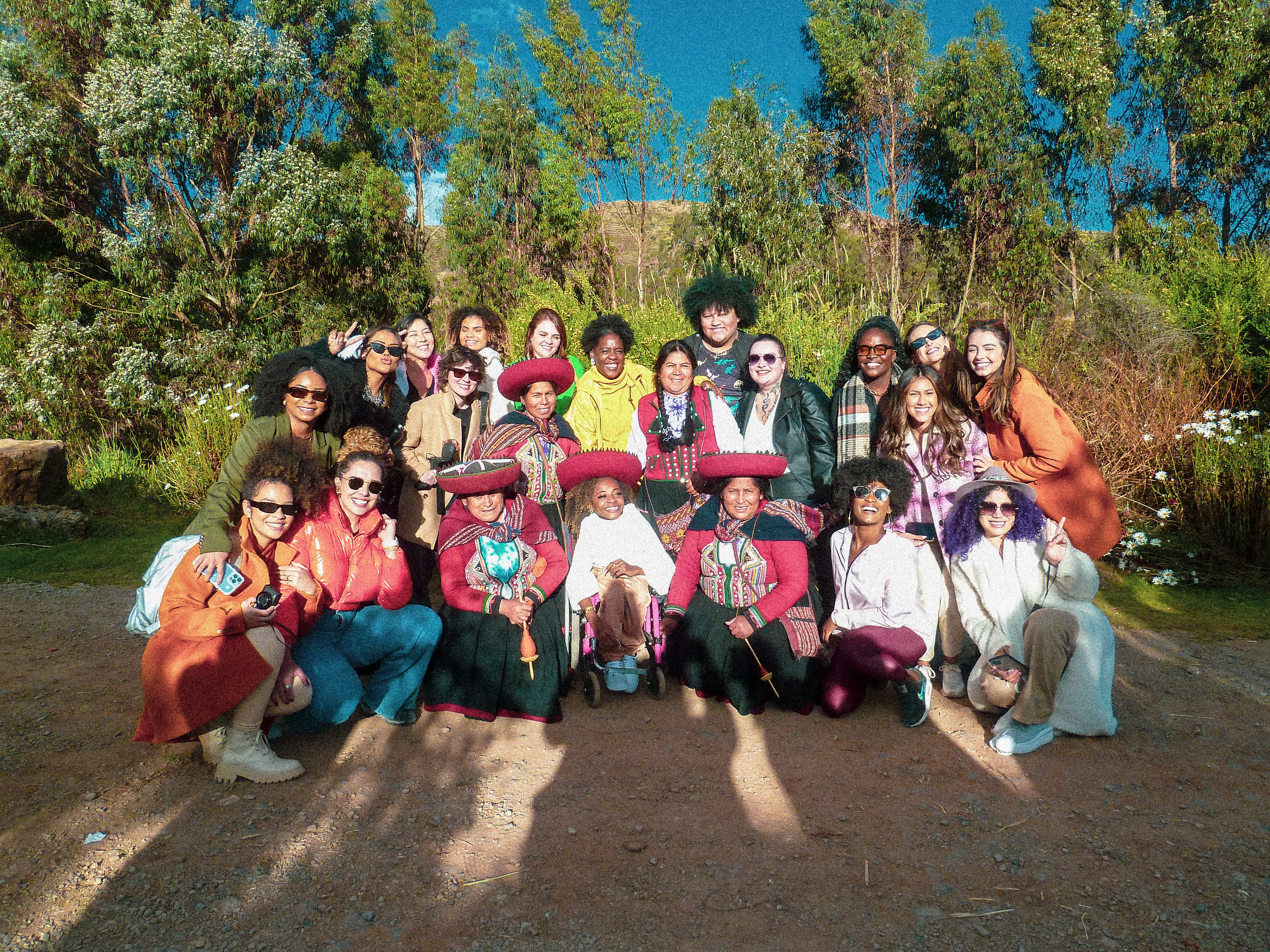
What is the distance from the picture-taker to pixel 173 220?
13805 mm

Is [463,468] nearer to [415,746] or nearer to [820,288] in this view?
[415,746]

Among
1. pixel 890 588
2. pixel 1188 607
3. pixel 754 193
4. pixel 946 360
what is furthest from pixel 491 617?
pixel 754 193

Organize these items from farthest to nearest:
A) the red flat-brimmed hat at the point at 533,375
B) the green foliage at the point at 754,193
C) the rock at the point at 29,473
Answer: the green foliage at the point at 754,193 → the rock at the point at 29,473 → the red flat-brimmed hat at the point at 533,375

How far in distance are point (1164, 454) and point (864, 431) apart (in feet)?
13.3

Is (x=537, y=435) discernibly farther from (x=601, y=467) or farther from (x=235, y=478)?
(x=235, y=478)

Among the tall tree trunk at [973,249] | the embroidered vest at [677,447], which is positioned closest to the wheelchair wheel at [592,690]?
the embroidered vest at [677,447]

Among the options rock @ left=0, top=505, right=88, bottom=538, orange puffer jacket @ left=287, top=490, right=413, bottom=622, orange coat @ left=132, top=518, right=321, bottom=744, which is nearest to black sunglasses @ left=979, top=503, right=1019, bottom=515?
orange puffer jacket @ left=287, top=490, right=413, bottom=622

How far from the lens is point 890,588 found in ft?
13.3

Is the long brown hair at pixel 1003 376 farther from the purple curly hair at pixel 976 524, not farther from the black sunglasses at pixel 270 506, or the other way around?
the black sunglasses at pixel 270 506

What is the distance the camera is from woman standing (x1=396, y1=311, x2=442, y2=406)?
544cm

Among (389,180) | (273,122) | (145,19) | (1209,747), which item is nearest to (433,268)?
(389,180)

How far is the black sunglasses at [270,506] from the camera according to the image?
3582 millimetres

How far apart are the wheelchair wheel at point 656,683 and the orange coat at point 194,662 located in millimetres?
1917

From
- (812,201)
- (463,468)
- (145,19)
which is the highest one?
(145,19)
